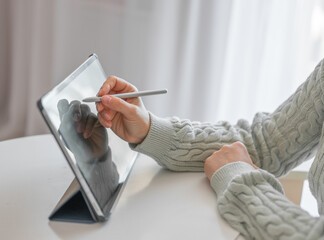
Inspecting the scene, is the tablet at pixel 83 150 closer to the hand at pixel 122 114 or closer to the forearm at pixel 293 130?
the hand at pixel 122 114

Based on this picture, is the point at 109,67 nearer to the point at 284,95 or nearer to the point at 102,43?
the point at 102,43

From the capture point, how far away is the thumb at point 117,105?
0.62 m

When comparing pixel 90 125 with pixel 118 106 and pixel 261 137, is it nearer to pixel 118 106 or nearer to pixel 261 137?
pixel 118 106

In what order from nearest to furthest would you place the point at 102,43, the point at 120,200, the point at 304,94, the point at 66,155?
the point at 66,155 < the point at 120,200 < the point at 304,94 < the point at 102,43

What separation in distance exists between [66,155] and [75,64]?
2.96 feet

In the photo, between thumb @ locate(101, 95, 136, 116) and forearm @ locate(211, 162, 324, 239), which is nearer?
forearm @ locate(211, 162, 324, 239)

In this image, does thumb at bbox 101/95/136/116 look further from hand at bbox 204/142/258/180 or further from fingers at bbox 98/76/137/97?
hand at bbox 204/142/258/180

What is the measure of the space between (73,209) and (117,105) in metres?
0.16

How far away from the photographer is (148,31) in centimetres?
135

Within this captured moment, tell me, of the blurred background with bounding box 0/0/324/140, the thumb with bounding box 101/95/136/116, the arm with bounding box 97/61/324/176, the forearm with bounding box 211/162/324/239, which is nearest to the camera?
the forearm with bounding box 211/162/324/239

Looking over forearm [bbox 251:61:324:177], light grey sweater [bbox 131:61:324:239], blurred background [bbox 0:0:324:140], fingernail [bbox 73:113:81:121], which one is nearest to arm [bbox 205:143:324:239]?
light grey sweater [bbox 131:61:324:239]

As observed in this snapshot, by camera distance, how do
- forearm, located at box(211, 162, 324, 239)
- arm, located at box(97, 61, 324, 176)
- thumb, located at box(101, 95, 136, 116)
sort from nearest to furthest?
forearm, located at box(211, 162, 324, 239)
thumb, located at box(101, 95, 136, 116)
arm, located at box(97, 61, 324, 176)

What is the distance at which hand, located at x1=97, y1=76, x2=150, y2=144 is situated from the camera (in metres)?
0.64

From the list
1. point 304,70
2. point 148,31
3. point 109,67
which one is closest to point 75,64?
point 109,67
